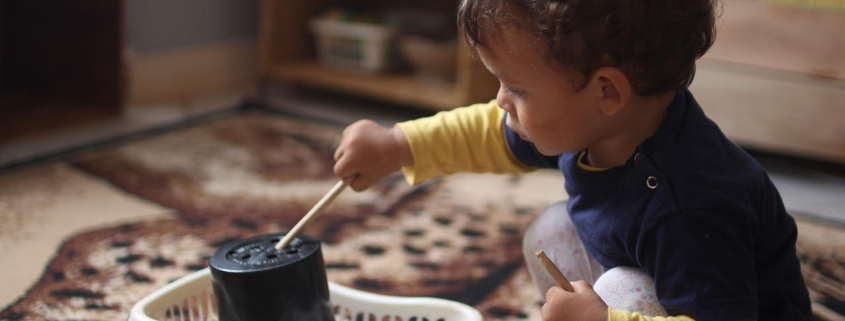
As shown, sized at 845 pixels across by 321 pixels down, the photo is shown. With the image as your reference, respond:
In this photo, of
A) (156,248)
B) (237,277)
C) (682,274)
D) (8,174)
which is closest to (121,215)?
(156,248)

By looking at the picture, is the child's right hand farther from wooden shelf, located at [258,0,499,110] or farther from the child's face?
wooden shelf, located at [258,0,499,110]

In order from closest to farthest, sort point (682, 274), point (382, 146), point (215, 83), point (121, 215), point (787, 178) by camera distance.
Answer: point (682, 274) → point (382, 146) → point (121, 215) → point (787, 178) → point (215, 83)

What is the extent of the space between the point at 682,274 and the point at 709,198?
0.18ft

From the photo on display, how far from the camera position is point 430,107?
1.77m

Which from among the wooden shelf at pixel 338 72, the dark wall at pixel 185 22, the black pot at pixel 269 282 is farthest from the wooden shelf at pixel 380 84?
the black pot at pixel 269 282

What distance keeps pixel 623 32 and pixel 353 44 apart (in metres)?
1.35

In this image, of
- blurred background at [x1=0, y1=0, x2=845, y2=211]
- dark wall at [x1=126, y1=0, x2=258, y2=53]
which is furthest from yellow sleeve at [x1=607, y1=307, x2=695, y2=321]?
dark wall at [x1=126, y1=0, x2=258, y2=53]

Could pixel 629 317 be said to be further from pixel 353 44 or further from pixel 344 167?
pixel 353 44

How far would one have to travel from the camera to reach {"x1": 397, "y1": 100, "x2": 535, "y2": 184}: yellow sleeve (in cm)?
73

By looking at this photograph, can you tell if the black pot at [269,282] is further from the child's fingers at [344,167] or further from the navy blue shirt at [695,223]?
the navy blue shirt at [695,223]

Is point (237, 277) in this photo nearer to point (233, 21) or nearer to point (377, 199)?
point (377, 199)

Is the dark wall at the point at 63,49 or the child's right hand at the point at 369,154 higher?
the child's right hand at the point at 369,154

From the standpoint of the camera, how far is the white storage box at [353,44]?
1.78m

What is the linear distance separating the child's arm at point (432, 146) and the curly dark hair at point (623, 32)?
176 mm
